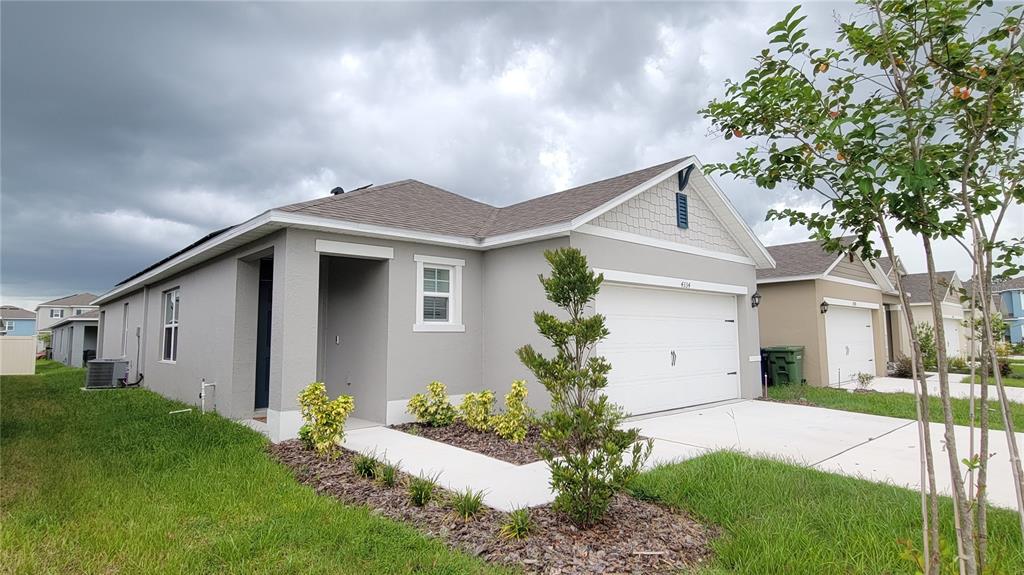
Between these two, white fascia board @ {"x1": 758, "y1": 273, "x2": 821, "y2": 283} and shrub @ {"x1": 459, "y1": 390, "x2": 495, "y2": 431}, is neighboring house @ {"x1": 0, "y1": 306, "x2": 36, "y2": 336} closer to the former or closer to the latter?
shrub @ {"x1": 459, "y1": 390, "x2": 495, "y2": 431}

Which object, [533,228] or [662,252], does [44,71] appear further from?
[662,252]

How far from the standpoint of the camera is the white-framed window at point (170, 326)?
12.7m

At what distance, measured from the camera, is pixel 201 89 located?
8508 millimetres

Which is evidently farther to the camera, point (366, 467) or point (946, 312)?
point (946, 312)

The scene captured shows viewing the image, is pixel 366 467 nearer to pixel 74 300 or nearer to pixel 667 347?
pixel 667 347

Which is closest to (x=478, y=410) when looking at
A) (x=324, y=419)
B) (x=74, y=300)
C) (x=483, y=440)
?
(x=483, y=440)

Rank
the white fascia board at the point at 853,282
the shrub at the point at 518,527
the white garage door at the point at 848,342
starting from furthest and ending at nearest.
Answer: the white garage door at the point at 848,342 → the white fascia board at the point at 853,282 → the shrub at the point at 518,527

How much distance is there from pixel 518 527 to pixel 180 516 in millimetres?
2970

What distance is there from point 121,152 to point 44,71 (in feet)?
7.77

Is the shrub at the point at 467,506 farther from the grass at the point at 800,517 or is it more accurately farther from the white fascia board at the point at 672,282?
the white fascia board at the point at 672,282

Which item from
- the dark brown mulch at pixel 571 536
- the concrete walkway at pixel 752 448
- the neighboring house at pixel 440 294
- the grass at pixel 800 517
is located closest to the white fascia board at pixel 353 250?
the neighboring house at pixel 440 294

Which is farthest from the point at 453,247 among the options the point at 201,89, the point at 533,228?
the point at 201,89

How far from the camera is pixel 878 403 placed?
10797mm

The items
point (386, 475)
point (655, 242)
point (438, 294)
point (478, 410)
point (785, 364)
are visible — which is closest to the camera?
point (386, 475)
